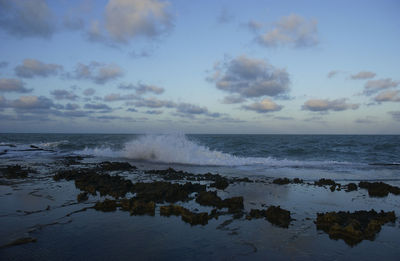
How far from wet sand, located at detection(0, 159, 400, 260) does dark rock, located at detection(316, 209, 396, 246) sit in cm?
12

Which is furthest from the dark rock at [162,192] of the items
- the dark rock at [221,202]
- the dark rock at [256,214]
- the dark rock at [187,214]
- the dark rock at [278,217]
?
the dark rock at [278,217]

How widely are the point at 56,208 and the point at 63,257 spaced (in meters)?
2.79

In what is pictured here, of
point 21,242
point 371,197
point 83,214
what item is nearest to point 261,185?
point 371,197

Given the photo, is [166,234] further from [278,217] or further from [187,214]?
[278,217]

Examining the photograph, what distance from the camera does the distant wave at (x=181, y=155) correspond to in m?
18.1

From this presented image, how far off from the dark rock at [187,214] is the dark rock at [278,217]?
1369 mm

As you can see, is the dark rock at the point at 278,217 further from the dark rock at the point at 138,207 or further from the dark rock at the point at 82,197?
the dark rock at the point at 82,197

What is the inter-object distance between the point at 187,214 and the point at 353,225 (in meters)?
3.25

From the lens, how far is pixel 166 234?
4895 mm

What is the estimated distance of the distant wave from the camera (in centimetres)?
1809

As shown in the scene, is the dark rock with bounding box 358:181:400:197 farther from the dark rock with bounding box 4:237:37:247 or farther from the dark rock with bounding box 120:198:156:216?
the dark rock with bounding box 4:237:37:247

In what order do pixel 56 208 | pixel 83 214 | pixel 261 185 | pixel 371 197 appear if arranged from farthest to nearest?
1. pixel 261 185
2. pixel 371 197
3. pixel 56 208
4. pixel 83 214

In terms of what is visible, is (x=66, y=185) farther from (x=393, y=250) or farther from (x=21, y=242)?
(x=393, y=250)

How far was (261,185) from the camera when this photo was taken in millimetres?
9898
